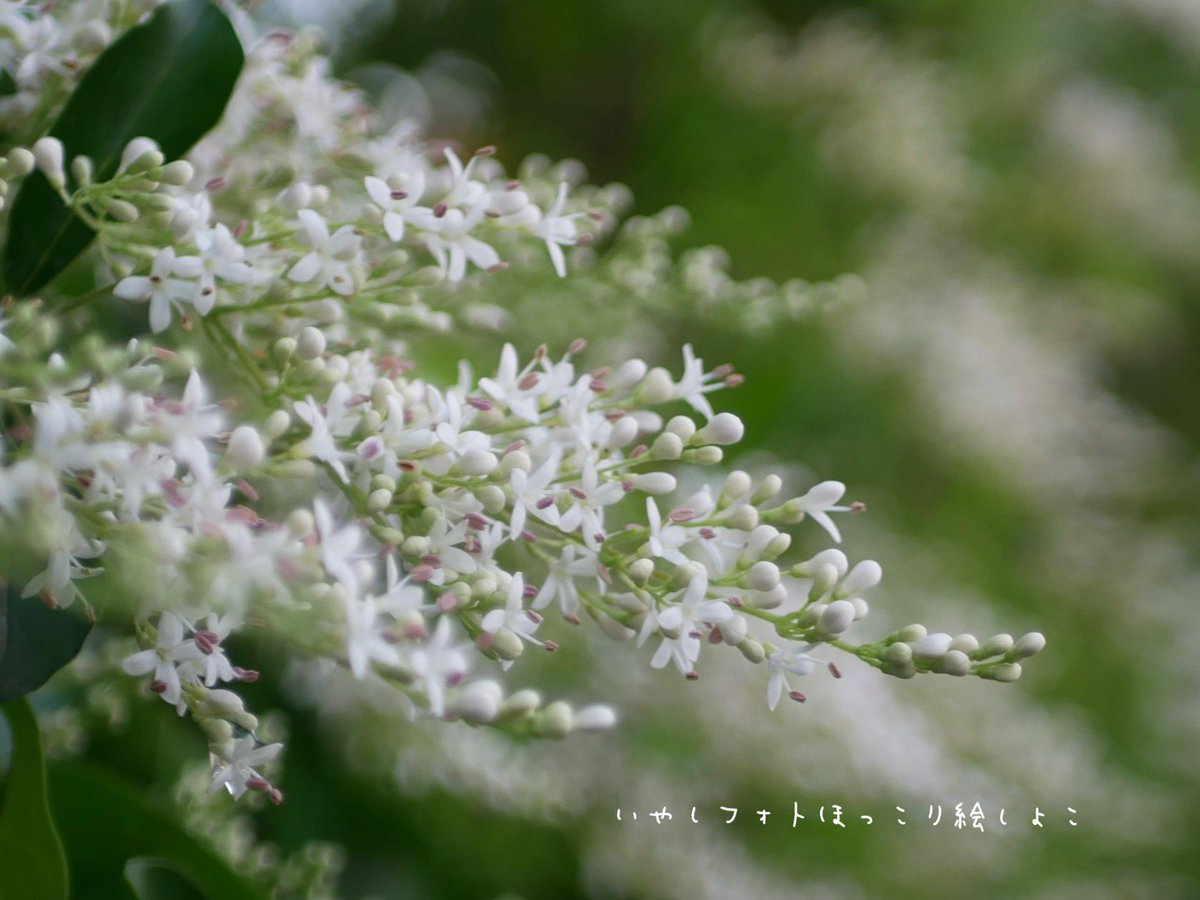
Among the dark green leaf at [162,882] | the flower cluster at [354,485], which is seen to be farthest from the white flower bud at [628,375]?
the dark green leaf at [162,882]

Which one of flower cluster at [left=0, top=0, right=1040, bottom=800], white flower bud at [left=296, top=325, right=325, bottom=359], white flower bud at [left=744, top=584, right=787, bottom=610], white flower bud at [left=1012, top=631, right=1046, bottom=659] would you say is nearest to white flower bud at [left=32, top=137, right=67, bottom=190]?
flower cluster at [left=0, top=0, right=1040, bottom=800]

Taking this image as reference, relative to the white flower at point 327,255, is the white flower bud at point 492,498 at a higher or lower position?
lower

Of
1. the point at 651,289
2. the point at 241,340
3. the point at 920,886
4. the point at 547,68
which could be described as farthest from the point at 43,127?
the point at 920,886

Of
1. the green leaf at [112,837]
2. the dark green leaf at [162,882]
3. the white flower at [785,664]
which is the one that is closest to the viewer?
the white flower at [785,664]

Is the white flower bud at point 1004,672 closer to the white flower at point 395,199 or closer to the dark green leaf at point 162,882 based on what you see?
the white flower at point 395,199

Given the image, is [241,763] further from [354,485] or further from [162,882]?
[162,882]

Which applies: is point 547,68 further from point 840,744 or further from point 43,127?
point 43,127

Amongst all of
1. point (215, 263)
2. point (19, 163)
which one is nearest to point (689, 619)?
point (215, 263)

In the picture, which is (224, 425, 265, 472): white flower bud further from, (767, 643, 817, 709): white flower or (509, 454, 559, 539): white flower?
(767, 643, 817, 709): white flower
